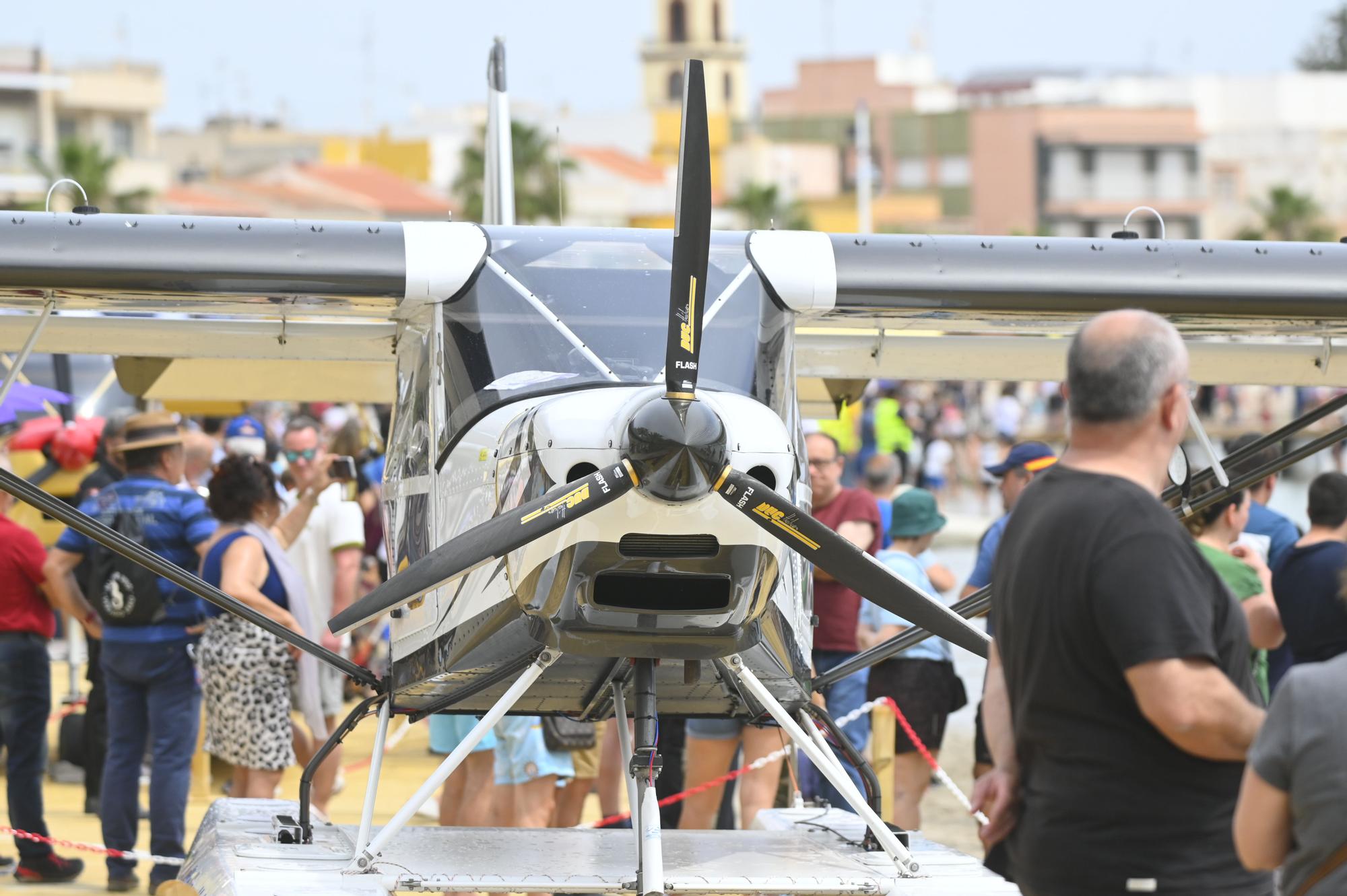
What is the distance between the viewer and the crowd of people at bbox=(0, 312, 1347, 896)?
3389 millimetres

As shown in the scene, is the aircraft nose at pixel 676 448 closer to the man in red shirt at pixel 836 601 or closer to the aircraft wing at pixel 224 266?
the aircraft wing at pixel 224 266

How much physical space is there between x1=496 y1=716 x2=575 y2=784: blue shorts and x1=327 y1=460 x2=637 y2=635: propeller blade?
7.72 ft

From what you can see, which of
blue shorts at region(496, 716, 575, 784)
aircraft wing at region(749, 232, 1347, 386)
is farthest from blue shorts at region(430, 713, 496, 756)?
aircraft wing at region(749, 232, 1347, 386)

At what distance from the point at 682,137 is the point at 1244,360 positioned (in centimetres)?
Result: 446

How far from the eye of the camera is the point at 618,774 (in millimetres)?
9398

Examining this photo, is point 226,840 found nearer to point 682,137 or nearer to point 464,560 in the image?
point 464,560

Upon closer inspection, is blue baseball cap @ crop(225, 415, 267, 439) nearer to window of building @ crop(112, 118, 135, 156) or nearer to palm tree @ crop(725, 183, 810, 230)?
palm tree @ crop(725, 183, 810, 230)

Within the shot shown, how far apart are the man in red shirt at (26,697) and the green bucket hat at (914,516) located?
382cm

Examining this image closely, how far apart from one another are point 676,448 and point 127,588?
4.02 metres

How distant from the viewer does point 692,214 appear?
5.64 m

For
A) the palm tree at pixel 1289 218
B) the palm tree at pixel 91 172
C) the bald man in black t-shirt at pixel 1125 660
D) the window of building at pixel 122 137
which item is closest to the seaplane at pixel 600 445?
the bald man in black t-shirt at pixel 1125 660

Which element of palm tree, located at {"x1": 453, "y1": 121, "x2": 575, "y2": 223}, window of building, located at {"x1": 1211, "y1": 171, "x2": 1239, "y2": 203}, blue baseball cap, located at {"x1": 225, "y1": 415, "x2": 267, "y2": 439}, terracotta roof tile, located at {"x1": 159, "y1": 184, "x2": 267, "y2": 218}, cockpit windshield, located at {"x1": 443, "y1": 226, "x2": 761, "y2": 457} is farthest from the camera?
window of building, located at {"x1": 1211, "y1": 171, "x2": 1239, "y2": 203}

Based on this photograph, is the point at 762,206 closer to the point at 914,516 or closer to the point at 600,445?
the point at 914,516

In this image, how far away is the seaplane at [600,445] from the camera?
561cm
